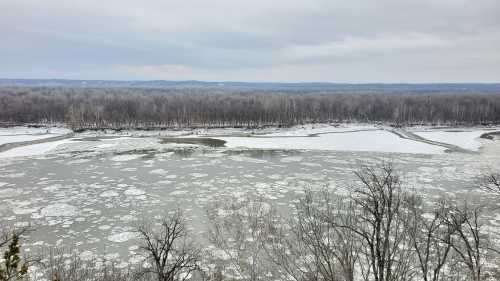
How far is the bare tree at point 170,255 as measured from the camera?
5.93m

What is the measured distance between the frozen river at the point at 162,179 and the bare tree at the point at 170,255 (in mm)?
888

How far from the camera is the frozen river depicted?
1313 cm

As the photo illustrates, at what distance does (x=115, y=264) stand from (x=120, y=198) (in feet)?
21.8

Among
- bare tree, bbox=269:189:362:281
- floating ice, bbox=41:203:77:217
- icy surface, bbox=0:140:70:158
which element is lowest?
icy surface, bbox=0:140:70:158

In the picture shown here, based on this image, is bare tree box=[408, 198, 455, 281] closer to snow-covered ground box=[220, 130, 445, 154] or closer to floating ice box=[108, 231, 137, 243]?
floating ice box=[108, 231, 137, 243]

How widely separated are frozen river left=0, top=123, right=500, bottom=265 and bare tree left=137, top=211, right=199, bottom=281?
2.91ft

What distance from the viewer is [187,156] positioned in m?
27.4

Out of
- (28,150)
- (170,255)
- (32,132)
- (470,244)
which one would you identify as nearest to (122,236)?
(170,255)

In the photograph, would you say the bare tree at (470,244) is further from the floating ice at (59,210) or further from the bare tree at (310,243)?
the floating ice at (59,210)

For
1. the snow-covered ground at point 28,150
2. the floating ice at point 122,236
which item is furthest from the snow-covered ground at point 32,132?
the floating ice at point 122,236

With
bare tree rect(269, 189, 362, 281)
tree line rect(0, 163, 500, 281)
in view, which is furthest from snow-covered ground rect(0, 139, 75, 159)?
bare tree rect(269, 189, 362, 281)

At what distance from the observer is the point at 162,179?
19.9 m

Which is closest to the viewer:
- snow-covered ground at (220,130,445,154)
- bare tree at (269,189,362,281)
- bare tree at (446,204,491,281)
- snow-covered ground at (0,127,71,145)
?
bare tree at (446,204,491,281)

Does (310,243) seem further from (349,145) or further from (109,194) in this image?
(349,145)
